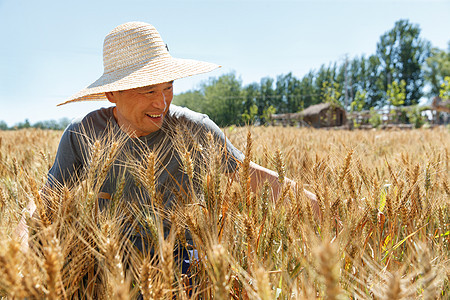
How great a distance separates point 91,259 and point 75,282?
0.25ft

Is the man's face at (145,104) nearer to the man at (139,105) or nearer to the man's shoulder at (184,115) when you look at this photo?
the man at (139,105)

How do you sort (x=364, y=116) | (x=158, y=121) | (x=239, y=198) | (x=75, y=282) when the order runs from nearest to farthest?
(x=75, y=282) → (x=239, y=198) → (x=158, y=121) → (x=364, y=116)

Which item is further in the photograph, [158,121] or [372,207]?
[158,121]

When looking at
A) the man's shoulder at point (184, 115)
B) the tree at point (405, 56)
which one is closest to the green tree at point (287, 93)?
the tree at point (405, 56)

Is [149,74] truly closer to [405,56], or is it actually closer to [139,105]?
[139,105]

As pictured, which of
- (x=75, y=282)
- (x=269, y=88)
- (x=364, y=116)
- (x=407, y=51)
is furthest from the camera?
(x=269, y=88)

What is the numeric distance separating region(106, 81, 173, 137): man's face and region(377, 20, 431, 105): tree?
53163 millimetres

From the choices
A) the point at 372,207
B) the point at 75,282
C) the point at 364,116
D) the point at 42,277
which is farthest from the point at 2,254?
the point at 364,116

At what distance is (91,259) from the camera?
Answer: 2.80 feet

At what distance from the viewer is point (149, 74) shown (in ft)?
4.93

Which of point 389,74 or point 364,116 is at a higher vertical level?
point 389,74

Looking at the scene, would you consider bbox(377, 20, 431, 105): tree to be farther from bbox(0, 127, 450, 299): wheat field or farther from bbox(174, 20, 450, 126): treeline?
bbox(0, 127, 450, 299): wheat field

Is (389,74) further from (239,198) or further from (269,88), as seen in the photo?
(239,198)

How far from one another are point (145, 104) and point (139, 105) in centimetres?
3
